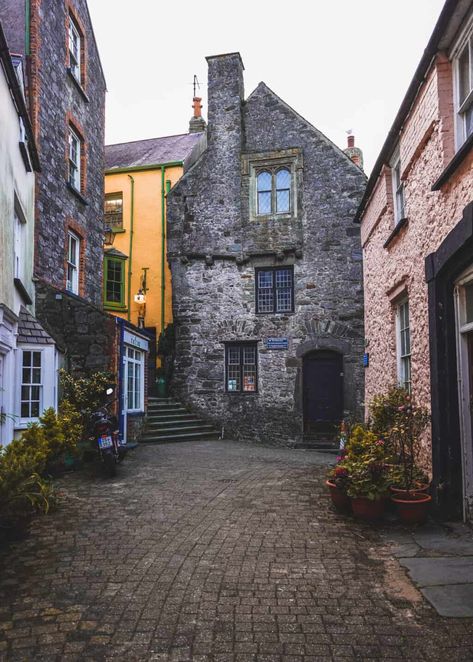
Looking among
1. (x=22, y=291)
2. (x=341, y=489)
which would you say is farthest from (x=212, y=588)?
(x=22, y=291)

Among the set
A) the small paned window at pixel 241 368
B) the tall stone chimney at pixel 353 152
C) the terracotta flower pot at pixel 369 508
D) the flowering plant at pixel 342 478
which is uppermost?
the tall stone chimney at pixel 353 152

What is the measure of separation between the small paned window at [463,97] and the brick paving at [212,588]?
174 inches

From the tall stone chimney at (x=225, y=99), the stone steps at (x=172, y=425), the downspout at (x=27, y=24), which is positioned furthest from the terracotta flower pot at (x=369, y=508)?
the tall stone chimney at (x=225, y=99)

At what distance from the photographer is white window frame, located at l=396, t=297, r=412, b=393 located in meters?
8.16

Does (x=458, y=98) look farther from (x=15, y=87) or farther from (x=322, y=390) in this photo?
(x=322, y=390)

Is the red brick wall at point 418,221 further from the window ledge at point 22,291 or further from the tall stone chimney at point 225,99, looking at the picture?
the tall stone chimney at point 225,99

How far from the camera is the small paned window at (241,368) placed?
51.9 feet

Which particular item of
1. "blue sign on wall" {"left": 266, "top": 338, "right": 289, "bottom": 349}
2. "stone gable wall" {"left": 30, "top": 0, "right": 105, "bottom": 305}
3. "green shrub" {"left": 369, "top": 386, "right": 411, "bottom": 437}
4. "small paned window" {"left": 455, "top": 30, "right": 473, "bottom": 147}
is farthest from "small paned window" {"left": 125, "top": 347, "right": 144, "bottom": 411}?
"small paned window" {"left": 455, "top": 30, "right": 473, "bottom": 147}

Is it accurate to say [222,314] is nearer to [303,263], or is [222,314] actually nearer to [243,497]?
[303,263]

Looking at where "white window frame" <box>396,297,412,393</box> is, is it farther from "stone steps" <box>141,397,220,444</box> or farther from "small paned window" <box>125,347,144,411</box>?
"stone steps" <box>141,397,220,444</box>

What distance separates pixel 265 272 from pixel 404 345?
822 centimetres

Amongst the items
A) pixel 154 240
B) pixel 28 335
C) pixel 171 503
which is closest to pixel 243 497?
pixel 171 503

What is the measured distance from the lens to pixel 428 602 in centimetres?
387

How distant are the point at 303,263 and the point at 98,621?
43.0 feet
